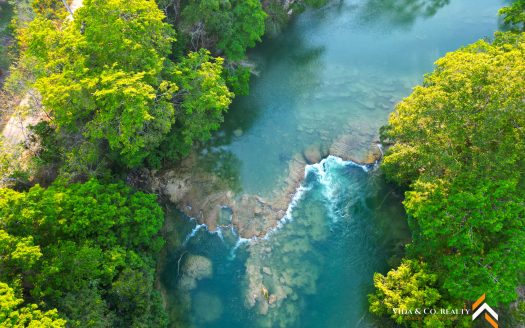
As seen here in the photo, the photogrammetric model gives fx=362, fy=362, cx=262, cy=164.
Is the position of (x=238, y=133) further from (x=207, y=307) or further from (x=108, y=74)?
(x=207, y=307)

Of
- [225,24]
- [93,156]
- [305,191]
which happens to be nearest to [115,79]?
[93,156]

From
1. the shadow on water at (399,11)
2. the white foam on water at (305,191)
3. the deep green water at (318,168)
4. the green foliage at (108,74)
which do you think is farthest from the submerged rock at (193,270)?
the shadow on water at (399,11)

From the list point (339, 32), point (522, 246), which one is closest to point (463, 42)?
point (339, 32)

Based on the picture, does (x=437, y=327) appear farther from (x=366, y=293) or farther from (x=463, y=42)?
(x=463, y=42)

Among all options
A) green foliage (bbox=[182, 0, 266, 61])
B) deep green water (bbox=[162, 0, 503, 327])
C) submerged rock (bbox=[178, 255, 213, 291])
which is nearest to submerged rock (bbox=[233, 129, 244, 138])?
deep green water (bbox=[162, 0, 503, 327])

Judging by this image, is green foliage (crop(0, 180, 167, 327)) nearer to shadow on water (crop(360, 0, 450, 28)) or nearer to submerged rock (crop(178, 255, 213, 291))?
submerged rock (crop(178, 255, 213, 291))

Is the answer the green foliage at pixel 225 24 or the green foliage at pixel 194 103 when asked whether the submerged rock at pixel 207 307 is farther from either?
the green foliage at pixel 225 24
